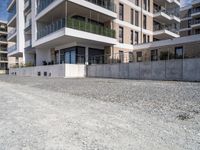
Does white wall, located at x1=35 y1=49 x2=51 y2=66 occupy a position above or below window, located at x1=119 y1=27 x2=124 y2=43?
below

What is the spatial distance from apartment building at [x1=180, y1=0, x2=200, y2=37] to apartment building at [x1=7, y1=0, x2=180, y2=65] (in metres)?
8.66

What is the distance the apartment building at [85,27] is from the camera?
21.1 m

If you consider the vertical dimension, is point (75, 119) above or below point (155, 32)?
below

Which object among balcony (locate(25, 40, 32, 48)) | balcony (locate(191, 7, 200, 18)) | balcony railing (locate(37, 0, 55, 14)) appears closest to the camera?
balcony railing (locate(37, 0, 55, 14))

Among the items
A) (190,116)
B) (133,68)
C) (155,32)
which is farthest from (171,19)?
(190,116)

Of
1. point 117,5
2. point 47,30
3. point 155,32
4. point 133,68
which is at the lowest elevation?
point 133,68

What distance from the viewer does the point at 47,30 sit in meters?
23.4

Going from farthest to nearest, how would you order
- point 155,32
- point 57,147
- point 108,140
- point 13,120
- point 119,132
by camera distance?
1. point 155,32
2. point 13,120
3. point 119,132
4. point 108,140
5. point 57,147

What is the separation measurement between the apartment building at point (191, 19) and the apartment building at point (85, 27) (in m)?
8.66

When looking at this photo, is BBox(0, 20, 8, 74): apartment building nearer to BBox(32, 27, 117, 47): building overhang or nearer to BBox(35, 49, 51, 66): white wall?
BBox(35, 49, 51, 66): white wall

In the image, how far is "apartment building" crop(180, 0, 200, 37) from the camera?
139 ft

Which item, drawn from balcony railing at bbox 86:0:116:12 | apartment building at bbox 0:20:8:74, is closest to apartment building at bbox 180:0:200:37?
balcony railing at bbox 86:0:116:12

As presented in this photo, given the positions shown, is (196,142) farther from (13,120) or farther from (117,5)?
(117,5)

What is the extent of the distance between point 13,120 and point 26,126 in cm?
67
